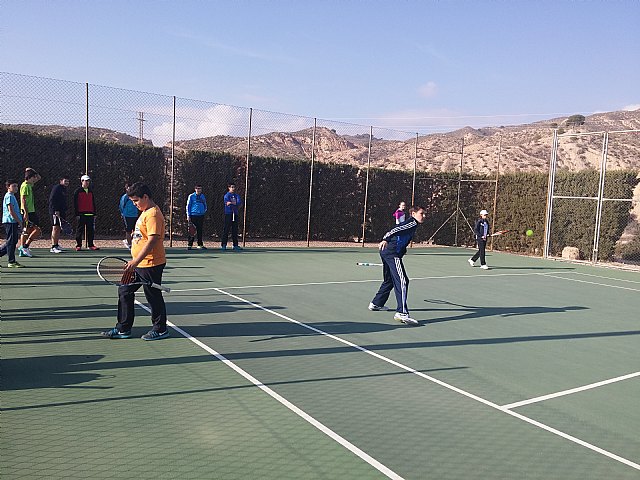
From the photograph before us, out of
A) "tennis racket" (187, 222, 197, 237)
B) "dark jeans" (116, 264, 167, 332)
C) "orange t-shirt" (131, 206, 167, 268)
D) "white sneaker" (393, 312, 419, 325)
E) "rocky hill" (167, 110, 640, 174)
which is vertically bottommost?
"white sneaker" (393, 312, 419, 325)

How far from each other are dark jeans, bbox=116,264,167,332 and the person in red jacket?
8462 millimetres

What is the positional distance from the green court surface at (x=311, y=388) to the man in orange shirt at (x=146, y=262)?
22cm

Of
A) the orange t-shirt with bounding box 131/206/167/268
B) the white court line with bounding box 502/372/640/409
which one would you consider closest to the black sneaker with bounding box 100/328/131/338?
the orange t-shirt with bounding box 131/206/167/268

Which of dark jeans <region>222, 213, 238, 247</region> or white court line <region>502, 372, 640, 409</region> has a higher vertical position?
dark jeans <region>222, 213, 238, 247</region>

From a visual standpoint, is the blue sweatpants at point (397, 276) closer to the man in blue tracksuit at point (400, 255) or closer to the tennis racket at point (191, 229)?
the man in blue tracksuit at point (400, 255)

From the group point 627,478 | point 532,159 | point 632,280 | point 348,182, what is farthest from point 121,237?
point 532,159

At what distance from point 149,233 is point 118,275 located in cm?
100

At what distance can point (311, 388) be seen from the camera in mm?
5340

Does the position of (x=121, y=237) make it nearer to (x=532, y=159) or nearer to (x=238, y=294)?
(x=238, y=294)

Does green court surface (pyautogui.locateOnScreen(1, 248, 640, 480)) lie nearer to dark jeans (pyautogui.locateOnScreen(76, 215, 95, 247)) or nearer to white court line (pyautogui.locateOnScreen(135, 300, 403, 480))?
white court line (pyautogui.locateOnScreen(135, 300, 403, 480))

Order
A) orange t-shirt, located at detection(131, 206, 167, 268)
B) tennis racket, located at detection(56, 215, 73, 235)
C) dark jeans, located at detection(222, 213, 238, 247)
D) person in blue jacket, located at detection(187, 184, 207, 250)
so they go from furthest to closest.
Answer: dark jeans, located at detection(222, 213, 238, 247) → person in blue jacket, located at detection(187, 184, 207, 250) → tennis racket, located at detection(56, 215, 73, 235) → orange t-shirt, located at detection(131, 206, 167, 268)

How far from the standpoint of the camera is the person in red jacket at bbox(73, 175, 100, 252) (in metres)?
14.2

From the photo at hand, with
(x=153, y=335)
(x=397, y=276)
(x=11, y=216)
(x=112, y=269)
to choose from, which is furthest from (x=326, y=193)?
(x=153, y=335)

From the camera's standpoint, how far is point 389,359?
6484 millimetres
